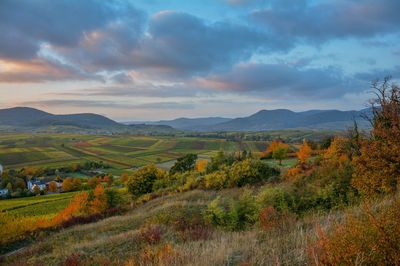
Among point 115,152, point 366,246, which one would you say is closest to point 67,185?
point 115,152

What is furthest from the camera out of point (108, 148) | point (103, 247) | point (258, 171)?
point (108, 148)

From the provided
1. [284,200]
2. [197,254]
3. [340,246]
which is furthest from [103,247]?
[340,246]

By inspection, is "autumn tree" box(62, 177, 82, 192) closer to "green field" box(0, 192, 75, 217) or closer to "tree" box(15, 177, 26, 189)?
"tree" box(15, 177, 26, 189)

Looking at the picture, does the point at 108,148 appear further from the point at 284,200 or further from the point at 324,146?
the point at 284,200

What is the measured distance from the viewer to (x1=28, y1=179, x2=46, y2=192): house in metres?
88.8

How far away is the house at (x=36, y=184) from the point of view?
8881cm

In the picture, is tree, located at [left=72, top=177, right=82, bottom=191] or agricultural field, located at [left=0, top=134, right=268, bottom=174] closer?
tree, located at [left=72, top=177, right=82, bottom=191]

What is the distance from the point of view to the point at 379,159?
48.8 ft

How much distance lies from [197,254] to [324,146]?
6811cm

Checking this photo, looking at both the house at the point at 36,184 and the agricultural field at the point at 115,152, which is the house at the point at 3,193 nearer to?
the house at the point at 36,184

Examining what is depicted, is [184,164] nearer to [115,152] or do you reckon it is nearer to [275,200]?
[275,200]

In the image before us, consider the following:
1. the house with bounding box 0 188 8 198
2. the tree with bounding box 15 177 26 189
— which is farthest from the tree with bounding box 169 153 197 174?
the tree with bounding box 15 177 26 189

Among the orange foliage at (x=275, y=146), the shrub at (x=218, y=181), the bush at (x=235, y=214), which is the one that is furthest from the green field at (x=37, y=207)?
the bush at (x=235, y=214)

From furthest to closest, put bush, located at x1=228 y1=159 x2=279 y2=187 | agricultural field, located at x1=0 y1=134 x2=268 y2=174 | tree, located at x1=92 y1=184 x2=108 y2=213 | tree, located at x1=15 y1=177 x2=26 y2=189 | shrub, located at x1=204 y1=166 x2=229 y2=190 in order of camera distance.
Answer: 1. agricultural field, located at x1=0 y1=134 x2=268 y2=174
2. tree, located at x1=15 y1=177 x2=26 y2=189
3. tree, located at x1=92 y1=184 x2=108 y2=213
4. shrub, located at x1=204 y1=166 x2=229 y2=190
5. bush, located at x1=228 y1=159 x2=279 y2=187
